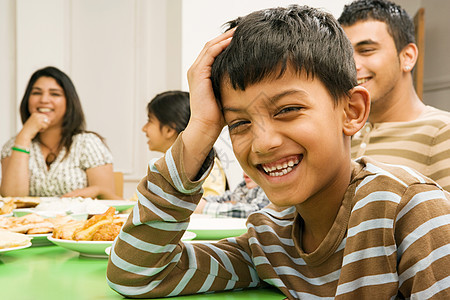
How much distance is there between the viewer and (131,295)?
0.70 metres

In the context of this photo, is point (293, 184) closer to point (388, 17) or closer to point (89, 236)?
point (89, 236)

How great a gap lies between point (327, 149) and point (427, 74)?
151 inches

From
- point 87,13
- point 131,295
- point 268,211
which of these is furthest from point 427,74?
point 131,295

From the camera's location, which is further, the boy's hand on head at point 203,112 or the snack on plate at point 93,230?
the snack on plate at point 93,230

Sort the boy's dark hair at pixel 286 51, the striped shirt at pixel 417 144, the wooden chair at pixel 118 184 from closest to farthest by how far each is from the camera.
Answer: the boy's dark hair at pixel 286 51 < the striped shirt at pixel 417 144 < the wooden chair at pixel 118 184

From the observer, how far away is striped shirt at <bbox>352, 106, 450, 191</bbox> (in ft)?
5.21

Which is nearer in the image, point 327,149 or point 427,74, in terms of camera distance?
point 327,149

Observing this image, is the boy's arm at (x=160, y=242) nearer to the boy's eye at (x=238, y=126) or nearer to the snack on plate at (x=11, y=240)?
the boy's eye at (x=238, y=126)

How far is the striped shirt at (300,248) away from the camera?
587 millimetres

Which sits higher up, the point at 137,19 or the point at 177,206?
the point at 137,19

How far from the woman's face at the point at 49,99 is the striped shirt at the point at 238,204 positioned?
118 centimetres

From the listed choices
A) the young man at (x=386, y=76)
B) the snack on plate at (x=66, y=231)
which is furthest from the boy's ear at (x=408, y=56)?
the snack on plate at (x=66, y=231)

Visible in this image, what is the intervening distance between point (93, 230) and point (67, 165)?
2026 millimetres

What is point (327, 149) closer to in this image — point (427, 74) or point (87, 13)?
point (427, 74)
